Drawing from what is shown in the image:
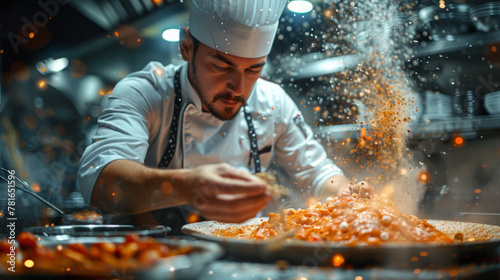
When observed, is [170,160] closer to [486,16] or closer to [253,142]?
[253,142]

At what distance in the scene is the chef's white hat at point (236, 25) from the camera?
152cm

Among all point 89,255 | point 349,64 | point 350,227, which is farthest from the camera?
point 349,64

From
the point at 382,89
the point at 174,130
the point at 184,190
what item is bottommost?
the point at 184,190

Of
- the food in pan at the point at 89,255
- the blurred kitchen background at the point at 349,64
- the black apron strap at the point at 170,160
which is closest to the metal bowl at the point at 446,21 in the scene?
the blurred kitchen background at the point at 349,64

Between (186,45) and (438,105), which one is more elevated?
(186,45)

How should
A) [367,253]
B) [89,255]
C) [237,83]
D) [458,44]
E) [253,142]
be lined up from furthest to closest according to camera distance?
[458,44] → [253,142] → [237,83] → [367,253] → [89,255]

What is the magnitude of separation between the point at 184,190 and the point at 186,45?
102cm

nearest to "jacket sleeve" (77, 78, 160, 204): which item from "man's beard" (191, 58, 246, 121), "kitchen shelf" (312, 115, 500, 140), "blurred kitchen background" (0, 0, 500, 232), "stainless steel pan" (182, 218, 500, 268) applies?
"man's beard" (191, 58, 246, 121)

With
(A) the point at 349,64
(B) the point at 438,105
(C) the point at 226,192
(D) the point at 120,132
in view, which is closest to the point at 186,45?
(D) the point at 120,132

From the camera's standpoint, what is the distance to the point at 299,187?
6.98ft

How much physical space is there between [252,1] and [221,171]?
1.01 meters

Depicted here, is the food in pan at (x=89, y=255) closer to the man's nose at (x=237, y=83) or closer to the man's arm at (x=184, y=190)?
the man's arm at (x=184, y=190)

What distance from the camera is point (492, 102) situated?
2375mm

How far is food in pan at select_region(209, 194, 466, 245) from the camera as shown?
2.82 ft
